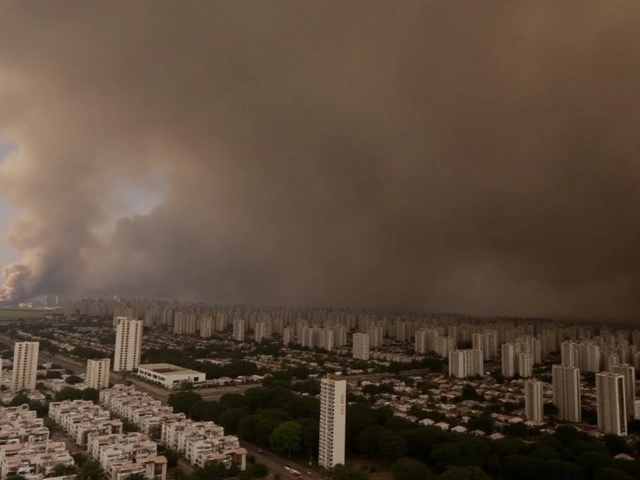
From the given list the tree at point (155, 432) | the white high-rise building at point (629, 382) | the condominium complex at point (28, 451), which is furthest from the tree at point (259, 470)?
the white high-rise building at point (629, 382)

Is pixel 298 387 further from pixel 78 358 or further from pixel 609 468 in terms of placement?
pixel 78 358

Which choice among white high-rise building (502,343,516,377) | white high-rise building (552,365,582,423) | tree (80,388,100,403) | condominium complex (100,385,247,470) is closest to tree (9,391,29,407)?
tree (80,388,100,403)

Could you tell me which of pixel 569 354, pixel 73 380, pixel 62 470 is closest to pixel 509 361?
pixel 569 354

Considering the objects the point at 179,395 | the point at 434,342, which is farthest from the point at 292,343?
the point at 179,395

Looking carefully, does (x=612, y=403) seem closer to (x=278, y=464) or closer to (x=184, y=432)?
(x=278, y=464)

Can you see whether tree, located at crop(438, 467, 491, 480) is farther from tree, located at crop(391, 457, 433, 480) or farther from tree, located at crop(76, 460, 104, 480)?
tree, located at crop(76, 460, 104, 480)

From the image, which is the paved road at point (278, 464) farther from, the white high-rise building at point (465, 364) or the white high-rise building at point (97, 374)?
the white high-rise building at point (465, 364)
